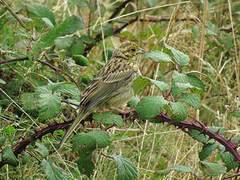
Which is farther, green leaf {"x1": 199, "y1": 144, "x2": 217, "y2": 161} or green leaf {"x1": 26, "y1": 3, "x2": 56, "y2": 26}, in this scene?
green leaf {"x1": 26, "y1": 3, "x2": 56, "y2": 26}

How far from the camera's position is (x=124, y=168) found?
2.12 m

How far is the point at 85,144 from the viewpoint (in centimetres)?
198

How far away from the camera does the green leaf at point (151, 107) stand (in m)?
1.94

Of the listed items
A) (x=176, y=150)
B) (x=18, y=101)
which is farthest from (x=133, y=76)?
(x=18, y=101)

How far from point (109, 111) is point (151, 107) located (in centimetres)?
41

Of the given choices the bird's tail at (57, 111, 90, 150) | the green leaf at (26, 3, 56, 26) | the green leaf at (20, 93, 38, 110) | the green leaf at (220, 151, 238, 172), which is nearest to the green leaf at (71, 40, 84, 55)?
the green leaf at (26, 3, 56, 26)

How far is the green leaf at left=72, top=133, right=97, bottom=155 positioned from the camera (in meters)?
1.98

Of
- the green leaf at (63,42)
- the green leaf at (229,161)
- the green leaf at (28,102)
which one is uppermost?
the green leaf at (63,42)

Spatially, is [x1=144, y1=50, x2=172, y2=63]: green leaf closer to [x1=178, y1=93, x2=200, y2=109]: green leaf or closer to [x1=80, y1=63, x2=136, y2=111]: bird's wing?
[x1=178, y1=93, x2=200, y2=109]: green leaf

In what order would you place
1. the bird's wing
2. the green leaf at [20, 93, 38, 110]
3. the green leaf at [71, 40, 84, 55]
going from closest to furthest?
the bird's wing
the green leaf at [20, 93, 38, 110]
the green leaf at [71, 40, 84, 55]

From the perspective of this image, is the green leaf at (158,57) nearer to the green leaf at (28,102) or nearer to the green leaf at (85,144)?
the green leaf at (85,144)

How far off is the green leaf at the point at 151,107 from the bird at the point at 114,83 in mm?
620

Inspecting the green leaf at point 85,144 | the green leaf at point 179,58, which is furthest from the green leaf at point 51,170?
the green leaf at point 179,58

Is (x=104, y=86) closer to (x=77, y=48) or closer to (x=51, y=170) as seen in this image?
(x=77, y=48)
